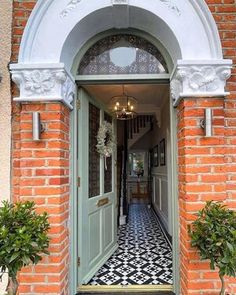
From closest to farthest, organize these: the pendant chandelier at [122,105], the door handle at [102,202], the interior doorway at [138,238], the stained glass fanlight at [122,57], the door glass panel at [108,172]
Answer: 1. the stained glass fanlight at [122,57]
2. the interior doorway at [138,238]
3. the door handle at [102,202]
4. the door glass panel at [108,172]
5. the pendant chandelier at [122,105]

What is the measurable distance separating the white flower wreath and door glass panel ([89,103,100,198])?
2.6 inches

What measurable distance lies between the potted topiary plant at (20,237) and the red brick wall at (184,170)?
201mm

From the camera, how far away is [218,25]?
2.28 metres

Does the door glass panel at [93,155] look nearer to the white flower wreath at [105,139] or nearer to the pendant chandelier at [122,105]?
the white flower wreath at [105,139]

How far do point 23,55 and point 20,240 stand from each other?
1.50 meters

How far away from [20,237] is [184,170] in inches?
54.6

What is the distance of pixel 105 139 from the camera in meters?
3.49

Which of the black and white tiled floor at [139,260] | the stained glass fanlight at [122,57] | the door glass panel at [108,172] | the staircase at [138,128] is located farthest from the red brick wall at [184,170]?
the staircase at [138,128]

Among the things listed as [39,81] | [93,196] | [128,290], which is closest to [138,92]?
[93,196]

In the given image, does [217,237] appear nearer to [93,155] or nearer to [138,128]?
[93,155]

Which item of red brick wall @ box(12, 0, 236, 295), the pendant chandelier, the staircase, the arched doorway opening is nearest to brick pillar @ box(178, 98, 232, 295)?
red brick wall @ box(12, 0, 236, 295)

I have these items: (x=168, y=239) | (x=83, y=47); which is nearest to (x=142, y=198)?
(x=168, y=239)

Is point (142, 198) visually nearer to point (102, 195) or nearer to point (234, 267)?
point (102, 195)

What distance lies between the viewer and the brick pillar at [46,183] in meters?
2.12
